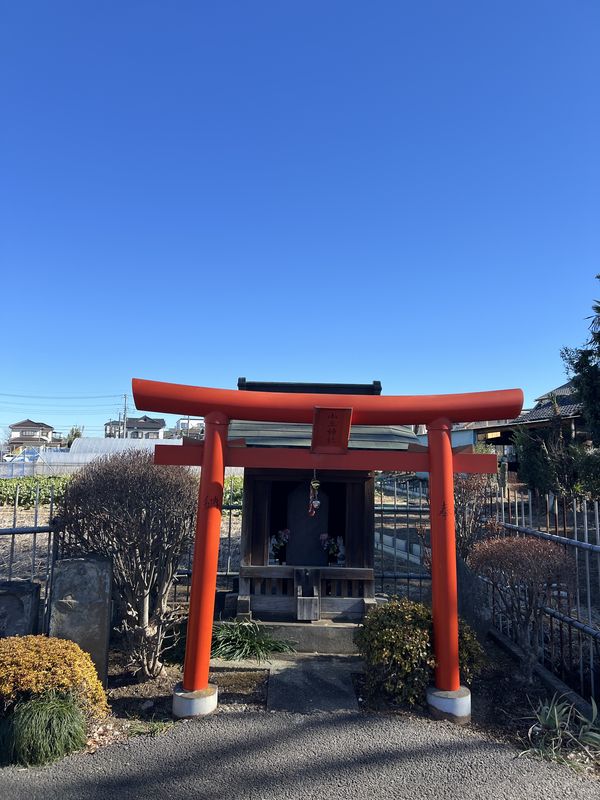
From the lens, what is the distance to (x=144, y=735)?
4004 millimetres

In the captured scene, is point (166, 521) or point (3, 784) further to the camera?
point (166, 521)

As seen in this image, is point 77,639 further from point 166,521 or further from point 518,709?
point 518,709

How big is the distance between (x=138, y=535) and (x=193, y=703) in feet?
5.87

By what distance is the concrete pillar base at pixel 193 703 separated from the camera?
4254mm

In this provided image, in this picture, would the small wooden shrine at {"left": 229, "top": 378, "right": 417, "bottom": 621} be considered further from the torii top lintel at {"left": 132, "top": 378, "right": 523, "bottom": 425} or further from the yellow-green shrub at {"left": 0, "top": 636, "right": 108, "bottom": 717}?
the yellow-green shrub at {"left": 0, "top": 636, "right": 108, "bottom": 717}

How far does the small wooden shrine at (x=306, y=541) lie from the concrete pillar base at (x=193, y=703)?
1815 millimetres

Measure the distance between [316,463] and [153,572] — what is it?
2.17 m

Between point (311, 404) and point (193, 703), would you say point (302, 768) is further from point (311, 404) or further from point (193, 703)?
point (311, 404)

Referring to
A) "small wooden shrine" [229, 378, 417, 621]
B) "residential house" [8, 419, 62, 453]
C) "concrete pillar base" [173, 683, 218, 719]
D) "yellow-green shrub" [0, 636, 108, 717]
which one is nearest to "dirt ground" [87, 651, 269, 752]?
"concrete pillar base" [173, 683, 218, 719]

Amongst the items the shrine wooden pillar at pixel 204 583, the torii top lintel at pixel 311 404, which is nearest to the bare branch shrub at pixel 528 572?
the torii top lintel at pixel 311 404

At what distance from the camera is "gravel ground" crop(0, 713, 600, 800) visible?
3.33 meters

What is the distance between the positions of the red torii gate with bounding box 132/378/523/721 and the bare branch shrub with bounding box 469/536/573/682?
27.4 inches

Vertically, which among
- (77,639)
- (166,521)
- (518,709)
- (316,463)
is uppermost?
(316,463)

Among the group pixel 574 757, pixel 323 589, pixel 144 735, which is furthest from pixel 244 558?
pixel 574 757
